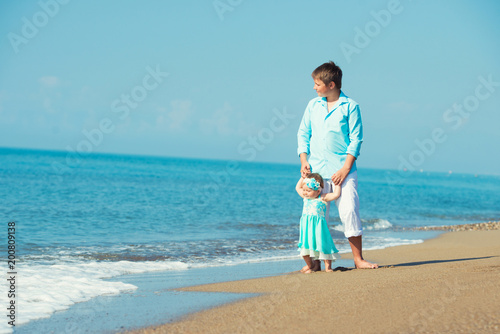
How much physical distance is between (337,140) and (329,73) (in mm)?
688

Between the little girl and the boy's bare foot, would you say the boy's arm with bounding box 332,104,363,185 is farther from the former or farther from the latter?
the boy's bare foot

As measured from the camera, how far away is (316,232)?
188 inches

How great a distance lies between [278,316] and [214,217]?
1145 cm

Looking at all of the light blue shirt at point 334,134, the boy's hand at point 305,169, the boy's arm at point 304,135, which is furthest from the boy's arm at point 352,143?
the boy's arm at point 304,135

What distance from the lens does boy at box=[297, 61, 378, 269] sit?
4699mm

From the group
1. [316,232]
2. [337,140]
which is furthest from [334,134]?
[316,232]

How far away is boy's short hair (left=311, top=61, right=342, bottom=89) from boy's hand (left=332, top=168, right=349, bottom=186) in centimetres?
89

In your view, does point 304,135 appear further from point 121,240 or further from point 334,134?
point 121,240

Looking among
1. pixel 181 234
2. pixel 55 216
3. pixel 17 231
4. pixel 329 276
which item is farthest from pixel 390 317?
pixel 55 216

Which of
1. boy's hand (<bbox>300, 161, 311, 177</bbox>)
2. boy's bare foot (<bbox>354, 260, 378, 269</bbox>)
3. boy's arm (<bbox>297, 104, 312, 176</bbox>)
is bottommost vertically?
boy's bare foot (<bbox>354, 260, 378, 269</bbox>)

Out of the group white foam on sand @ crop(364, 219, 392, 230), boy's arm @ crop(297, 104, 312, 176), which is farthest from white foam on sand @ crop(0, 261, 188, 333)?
white foam on sand @ crop(364, 219, 392, 230)

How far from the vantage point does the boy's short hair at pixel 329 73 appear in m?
4.75

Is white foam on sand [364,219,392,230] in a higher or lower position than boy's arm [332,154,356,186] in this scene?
lower

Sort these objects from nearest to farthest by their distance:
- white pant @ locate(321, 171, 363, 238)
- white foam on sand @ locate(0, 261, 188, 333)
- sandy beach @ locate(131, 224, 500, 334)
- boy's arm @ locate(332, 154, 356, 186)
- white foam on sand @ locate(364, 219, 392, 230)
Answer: sandy beach @ locate(131, 224, 500, 334), white foam on sand @ locate(0, 261, 188, 333), boy's arm @ locate(332, 154, 356, 186), white pant @ locate(321, 171, 363, 238), white foam on sand @ locate(364, 219, 392, 230)
